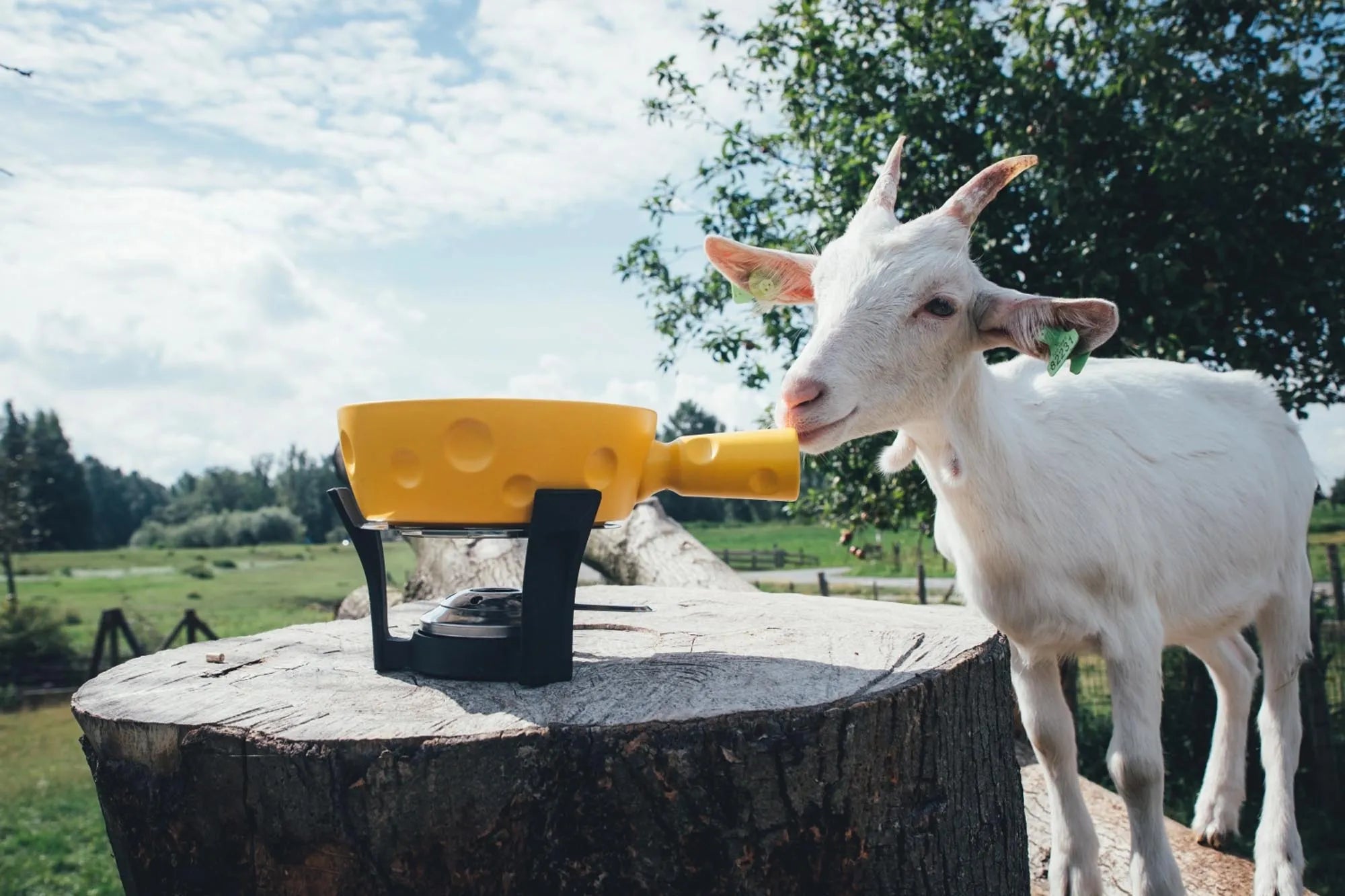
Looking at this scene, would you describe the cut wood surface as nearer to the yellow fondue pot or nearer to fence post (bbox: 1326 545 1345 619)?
the yellow fondue pot

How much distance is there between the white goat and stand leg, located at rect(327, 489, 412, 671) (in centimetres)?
94

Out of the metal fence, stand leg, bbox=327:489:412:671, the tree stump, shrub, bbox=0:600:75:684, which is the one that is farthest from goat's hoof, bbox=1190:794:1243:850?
shrub, bbox=0:600:75:684

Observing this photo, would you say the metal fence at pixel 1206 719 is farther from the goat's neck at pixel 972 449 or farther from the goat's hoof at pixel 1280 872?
the goat's neck at pixel 972 449

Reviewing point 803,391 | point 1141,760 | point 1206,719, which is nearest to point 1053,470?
point 1141,760

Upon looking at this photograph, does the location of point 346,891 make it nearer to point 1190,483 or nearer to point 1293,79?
point 1190,483

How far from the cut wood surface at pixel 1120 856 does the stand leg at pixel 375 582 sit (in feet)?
7.37

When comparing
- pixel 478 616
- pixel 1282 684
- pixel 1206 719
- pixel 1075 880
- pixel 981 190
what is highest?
pixel 981 190

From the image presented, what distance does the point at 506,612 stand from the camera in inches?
73.5

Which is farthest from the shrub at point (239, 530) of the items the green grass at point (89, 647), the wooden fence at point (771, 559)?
the wooden fence at point (771, 559)

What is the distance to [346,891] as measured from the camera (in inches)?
58.5

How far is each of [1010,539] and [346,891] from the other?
5.83 ft

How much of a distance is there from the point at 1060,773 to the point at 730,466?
160 cm

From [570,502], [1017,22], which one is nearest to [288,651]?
[570,502]

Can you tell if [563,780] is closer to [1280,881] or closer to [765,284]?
[765,284]
